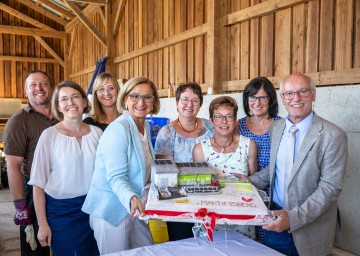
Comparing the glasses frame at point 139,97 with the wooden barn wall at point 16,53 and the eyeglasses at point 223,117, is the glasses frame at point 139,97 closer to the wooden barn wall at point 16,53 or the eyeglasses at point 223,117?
the eyeglasses at point 223,117

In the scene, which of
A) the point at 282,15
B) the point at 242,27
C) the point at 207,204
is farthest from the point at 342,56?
the point at 207,204

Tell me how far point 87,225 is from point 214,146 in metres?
0.91

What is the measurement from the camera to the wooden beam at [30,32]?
1278 centimetres

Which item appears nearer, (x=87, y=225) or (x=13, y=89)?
(x=87, y=225)

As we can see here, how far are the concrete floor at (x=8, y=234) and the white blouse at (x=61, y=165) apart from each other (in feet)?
7.63

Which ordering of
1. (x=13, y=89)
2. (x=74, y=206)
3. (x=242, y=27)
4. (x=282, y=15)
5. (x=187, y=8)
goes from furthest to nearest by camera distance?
(x=13, y=89) < (x=187, y=8) < (x=242, y=27) < (x=282, y=15) < (x=74, y=206)

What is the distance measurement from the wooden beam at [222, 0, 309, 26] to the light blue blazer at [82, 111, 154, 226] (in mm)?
3154

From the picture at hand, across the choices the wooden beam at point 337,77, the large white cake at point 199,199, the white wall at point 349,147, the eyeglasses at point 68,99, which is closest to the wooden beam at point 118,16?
the wooden beam at point 337,77

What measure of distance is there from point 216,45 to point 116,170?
407 centimetres

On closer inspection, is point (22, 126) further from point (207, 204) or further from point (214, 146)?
point (207, 204)

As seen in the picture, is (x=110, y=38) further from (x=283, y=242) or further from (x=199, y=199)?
(x=199, y=199)

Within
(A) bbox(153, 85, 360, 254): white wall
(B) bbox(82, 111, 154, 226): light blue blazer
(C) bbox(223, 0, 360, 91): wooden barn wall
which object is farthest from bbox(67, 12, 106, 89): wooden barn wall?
(B) bbox(82, 111, 154, 226): light blue blazer

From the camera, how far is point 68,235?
205cm

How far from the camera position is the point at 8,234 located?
4.40 meters
